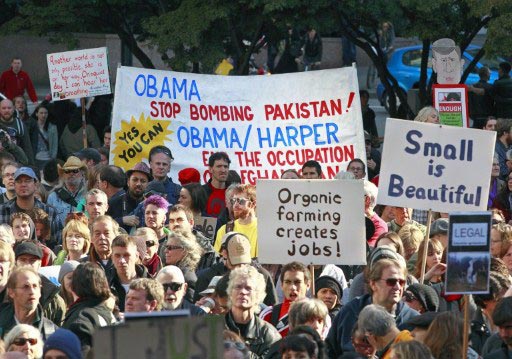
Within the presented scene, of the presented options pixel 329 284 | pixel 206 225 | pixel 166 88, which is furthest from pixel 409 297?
pixel 166 88

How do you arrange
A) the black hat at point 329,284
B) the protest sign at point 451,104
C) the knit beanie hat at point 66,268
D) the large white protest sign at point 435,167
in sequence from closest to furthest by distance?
the black hat at point 329,284
the knit beanie hat at point 66,268
the large white protest sign at point 435,167
the protest sign at point 451,104

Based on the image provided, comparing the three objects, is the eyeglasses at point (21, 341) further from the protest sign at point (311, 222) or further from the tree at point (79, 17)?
the tree at point (79, 17)

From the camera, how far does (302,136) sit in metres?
16.8

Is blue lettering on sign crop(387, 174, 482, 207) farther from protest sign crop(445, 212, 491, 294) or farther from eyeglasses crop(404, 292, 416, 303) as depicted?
protest sign crop(445, 212, 491, 294)

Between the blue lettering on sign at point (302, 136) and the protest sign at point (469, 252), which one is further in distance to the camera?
the blue lettering on sign at point (302, 136)

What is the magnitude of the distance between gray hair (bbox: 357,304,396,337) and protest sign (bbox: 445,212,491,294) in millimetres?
682

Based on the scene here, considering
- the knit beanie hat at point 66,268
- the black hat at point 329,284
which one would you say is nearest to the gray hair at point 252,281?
the black hat at point 329,284

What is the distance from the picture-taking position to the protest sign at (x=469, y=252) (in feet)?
30.9

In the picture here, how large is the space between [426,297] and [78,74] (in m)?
9.44

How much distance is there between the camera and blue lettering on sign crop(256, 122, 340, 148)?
16828 millimetres

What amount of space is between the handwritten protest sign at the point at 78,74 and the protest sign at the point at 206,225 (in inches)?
203

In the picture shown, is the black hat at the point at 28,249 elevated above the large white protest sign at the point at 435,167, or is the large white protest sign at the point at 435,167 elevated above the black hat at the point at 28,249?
the large white protest sign at the point at 435,167

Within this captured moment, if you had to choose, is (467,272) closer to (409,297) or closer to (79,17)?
(409,297)

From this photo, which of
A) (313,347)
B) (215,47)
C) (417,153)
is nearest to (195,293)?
(417,153)
